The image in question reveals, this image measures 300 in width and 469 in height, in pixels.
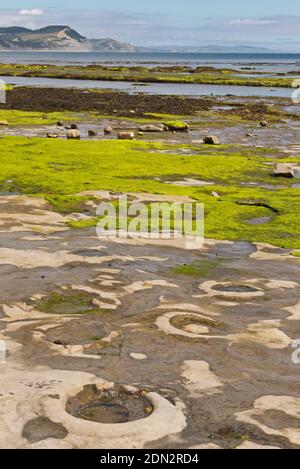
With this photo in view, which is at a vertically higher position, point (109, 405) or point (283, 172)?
point (283, 172)

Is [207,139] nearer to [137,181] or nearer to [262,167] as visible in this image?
[262,167]

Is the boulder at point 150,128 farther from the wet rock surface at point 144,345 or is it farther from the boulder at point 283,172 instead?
the wet rock surface at point 144,345

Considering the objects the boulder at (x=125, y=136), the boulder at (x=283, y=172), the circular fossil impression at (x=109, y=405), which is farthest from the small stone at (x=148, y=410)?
the boulder at (x=125, y=136)

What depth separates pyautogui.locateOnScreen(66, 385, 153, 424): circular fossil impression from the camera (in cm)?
819

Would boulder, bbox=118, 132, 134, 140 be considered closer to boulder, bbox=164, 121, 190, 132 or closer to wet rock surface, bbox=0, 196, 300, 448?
boulder, bbox=164, 121, 190, 132

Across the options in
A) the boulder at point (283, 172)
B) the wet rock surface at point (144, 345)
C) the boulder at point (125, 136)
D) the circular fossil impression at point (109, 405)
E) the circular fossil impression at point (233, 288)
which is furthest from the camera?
the boulder at point (125, 136)

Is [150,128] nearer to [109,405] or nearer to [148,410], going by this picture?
[109,405]

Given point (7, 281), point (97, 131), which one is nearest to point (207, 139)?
point (97, 131)

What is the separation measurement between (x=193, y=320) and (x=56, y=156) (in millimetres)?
20013

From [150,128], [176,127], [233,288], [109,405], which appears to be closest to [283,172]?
[233,288]

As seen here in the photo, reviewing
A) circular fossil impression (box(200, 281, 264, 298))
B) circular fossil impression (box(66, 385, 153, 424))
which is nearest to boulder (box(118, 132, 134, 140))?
circular fossil impression (box(200, 281, 264, 298))

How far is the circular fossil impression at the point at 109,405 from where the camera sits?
8.19 metres

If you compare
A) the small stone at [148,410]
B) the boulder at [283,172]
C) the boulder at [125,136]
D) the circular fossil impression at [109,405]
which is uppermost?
the boulder at [125,136]

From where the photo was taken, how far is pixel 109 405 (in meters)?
8.49
